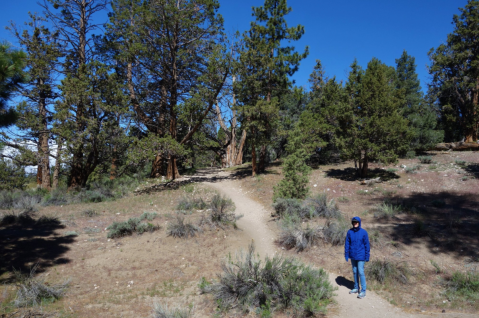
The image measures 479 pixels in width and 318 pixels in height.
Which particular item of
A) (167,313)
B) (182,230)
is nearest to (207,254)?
(182,230)

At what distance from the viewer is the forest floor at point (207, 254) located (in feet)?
16.9

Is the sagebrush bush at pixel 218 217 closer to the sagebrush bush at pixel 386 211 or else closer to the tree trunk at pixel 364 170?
the sagebrush bush at pixel 386 211

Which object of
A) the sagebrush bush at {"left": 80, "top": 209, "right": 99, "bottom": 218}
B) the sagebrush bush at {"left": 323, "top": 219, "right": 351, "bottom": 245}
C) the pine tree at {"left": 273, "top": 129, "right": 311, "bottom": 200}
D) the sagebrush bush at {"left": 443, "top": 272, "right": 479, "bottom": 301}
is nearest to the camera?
the sagebrush bush at {"left": 443, "top": 272, "right": 479, "bottom": 301}

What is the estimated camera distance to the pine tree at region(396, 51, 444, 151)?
21891 mm

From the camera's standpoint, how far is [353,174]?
17.0m

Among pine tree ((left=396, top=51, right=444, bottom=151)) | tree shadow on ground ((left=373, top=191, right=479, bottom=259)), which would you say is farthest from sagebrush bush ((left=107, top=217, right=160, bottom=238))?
pine tree ((left=396, top=51, right=444, bottom=151))

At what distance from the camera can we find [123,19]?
55.2 ft

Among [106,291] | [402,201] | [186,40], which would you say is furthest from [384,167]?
[106,291]

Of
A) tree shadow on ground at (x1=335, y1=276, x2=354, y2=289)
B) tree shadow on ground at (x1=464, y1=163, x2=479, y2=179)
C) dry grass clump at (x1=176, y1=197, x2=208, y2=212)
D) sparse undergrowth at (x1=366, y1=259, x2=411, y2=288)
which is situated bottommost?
tree shadow on ground at (x1=335, y1=276, x2=354, y2=289)

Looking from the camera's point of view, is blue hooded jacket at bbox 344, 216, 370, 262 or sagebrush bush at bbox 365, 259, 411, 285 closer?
blue hooded jacket at bbox 344, 216, 370, 262

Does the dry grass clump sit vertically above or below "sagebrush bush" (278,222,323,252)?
above

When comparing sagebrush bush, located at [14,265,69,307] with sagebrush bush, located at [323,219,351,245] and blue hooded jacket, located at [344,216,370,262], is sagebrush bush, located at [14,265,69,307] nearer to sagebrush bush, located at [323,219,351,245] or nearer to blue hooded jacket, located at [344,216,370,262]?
blue hooded jacket, located at [344,216,370,262]

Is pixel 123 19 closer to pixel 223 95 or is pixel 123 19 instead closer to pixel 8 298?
pixel 223 95

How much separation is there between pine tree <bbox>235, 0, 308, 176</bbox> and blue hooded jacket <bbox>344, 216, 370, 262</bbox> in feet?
35.4
